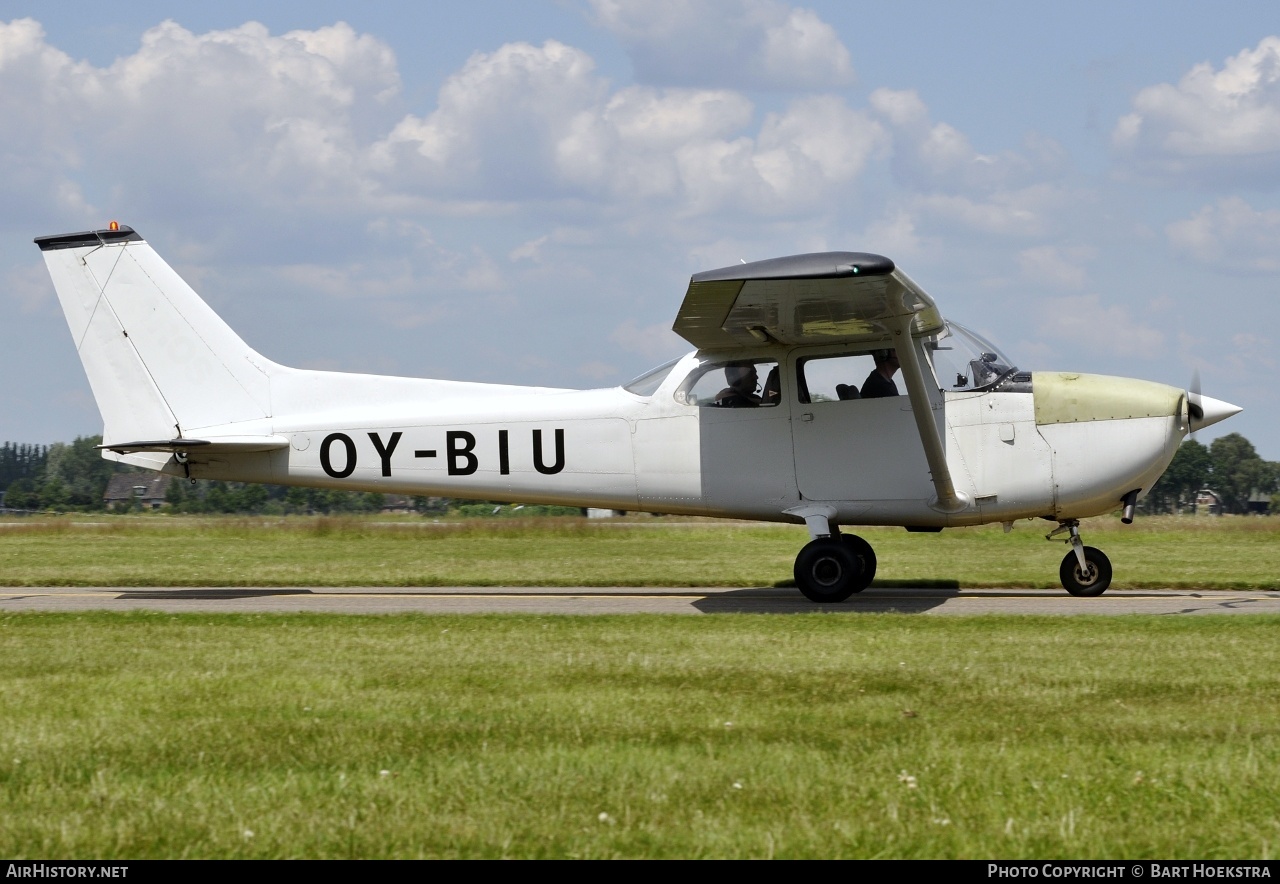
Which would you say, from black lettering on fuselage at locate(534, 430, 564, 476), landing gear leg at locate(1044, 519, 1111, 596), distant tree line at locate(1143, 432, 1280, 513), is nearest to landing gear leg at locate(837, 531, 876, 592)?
landing gear leg at locate(1044, 519, 1111, 596)

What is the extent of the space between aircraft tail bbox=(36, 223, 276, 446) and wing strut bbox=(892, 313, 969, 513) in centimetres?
698

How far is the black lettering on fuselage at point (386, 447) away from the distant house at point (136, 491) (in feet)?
207

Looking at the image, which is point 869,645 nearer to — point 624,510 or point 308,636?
point 308,636

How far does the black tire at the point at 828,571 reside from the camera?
1256 cm

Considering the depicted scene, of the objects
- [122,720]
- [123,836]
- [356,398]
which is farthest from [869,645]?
[356,398]

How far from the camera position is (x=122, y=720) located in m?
6.30

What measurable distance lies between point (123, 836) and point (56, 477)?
8460 cm

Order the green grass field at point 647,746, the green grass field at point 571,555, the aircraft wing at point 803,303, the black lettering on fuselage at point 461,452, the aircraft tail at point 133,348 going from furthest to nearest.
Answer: the green grass field at point 571,555
the aircraft tail at point 133,348
the black lettering on fuselage at point 461,452
the aircraft wing at point 803,303
the green grass field at point 647,746

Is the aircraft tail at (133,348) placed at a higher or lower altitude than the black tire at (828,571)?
higher

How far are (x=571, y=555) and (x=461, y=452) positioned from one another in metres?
7.07

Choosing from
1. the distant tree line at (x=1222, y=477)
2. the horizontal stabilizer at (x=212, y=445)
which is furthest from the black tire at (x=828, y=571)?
the distant tree line at (x=1222, y=477)

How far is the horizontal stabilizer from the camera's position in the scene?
1382 cm

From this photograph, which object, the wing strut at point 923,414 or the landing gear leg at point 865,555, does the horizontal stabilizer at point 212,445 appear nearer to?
the landing gear leg at point 865,555

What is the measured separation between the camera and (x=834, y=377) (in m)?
12.8
